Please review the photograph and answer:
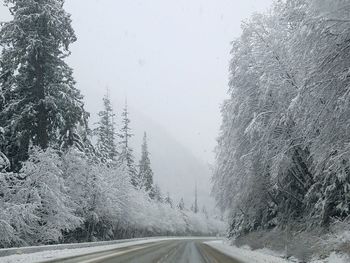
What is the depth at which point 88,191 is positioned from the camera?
4350 cm

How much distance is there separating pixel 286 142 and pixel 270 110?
217 centimetres

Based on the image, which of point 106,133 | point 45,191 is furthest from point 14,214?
point 106,133

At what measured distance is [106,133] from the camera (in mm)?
62938

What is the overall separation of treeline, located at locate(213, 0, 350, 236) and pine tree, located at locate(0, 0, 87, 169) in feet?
37.8

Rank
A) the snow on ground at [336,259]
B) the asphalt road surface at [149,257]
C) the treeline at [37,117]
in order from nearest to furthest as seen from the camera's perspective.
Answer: the snow on ground at [336,259] < the asphalt road surface at [149,257] < the treeline at [37,117]

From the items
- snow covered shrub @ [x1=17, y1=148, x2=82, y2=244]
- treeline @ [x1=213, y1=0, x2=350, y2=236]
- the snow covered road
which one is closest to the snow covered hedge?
snow covered shrub @ [x1=17, y1=148, x2=82, y2=244]

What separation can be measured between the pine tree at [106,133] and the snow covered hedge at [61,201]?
3870 mm

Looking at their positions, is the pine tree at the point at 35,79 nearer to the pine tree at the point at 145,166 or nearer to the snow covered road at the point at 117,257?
the snow covered road at the point at 117,257

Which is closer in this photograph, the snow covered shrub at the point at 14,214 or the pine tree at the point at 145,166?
the snow covered shrub at the point at 14,214

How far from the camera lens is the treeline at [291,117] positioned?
11.7 metres

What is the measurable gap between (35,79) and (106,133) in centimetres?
3190

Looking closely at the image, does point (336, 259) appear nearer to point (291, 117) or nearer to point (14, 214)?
point (291, 117)

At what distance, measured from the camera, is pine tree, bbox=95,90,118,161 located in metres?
59.9

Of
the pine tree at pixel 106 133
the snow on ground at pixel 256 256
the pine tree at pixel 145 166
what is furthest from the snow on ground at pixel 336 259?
the pine tree at pixel 145 166
